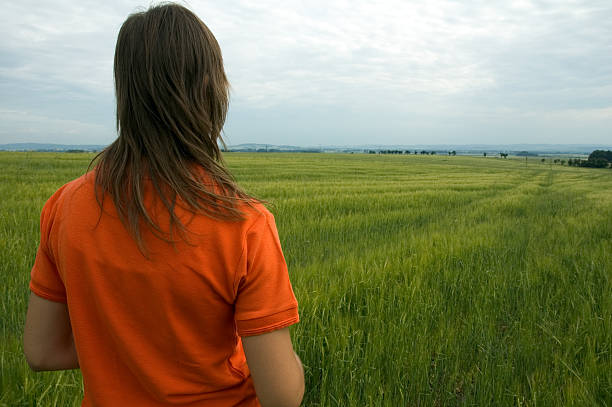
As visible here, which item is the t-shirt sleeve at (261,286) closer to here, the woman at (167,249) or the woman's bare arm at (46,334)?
the woman at (167,249)

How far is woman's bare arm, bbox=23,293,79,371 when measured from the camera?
0.97 m

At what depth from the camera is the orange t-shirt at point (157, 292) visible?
0.79m

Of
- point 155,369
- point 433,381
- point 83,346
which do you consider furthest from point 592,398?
point 83,346

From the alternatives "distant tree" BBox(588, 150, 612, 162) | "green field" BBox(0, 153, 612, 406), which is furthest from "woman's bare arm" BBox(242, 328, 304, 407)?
"distant tree" BBox(588, 150, 612, 162)

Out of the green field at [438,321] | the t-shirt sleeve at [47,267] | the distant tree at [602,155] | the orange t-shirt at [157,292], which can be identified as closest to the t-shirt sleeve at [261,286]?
the orange t-shirt at [157,292]

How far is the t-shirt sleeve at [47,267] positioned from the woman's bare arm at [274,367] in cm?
50

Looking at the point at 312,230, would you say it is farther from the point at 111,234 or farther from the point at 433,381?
the point at 111,234

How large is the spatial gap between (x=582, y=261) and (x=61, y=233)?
4.96 meters

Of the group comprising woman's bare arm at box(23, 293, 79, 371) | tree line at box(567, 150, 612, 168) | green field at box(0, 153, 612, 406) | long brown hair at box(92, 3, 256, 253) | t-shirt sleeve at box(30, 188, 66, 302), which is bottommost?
green field at box(0, 153, 612, 406)

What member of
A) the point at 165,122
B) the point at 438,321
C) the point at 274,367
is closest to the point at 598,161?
the point at 438,321

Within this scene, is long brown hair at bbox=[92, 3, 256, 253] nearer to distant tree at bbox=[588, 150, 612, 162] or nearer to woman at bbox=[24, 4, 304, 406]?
woman at bbox=[24, 4, 304, 406]

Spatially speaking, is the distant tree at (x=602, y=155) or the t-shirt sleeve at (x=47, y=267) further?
the distant tree at (x=602, y=155)

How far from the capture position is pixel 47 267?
927 millimetres

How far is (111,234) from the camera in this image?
0.80 metres
